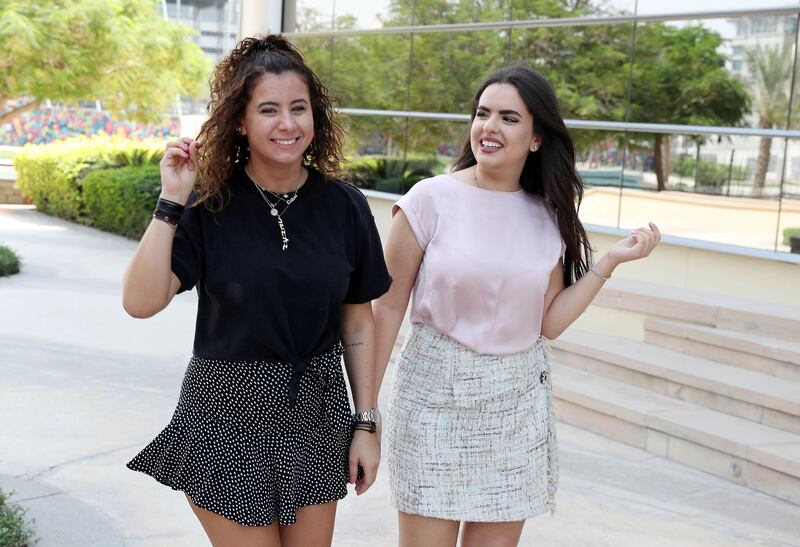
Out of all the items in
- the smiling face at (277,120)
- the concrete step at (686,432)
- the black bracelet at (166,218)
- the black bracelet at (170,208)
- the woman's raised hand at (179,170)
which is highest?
the smiling face at (277,120)

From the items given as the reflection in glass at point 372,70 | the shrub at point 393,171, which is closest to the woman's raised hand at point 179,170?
the shrub at point 393,171

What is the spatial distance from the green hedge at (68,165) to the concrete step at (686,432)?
1185 centimetres

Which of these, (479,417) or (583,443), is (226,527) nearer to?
(479,417)

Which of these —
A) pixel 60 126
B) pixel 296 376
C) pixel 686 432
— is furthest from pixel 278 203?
pixel 60 126

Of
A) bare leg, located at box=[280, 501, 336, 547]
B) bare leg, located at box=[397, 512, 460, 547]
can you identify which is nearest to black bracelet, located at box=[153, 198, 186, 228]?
bare leg, located at box=[280, 501, 336, 547]

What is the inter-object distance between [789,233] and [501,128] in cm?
580

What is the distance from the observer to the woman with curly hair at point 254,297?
7.90 feet

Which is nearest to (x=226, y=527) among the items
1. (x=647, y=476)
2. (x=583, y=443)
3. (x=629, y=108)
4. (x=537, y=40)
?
(x=647, y=476)

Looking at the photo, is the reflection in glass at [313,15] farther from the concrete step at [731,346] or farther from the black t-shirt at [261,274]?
the black t-shirt at [261,274]

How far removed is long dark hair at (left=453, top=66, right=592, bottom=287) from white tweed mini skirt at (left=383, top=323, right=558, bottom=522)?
361mm

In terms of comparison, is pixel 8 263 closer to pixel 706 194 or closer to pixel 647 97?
pixel 647 97

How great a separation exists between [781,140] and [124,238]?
10430 millimetres

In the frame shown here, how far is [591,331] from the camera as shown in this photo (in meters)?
8.37

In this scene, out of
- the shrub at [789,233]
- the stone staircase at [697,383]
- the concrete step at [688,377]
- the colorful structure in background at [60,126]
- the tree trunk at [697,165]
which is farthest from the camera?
the colorful structure in background at [60,126]
